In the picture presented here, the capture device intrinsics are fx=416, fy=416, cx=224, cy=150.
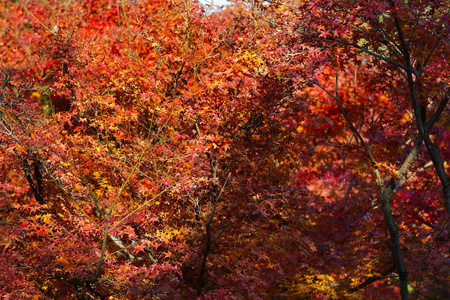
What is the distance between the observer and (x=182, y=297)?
21.1 ft

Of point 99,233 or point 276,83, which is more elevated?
point 276,83

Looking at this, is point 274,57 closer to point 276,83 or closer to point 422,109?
point 276,83

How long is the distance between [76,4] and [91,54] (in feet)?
33.3

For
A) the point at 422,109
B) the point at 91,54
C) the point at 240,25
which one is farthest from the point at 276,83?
the point at 91,54

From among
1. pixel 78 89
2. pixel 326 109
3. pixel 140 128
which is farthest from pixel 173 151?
pixel 326 109

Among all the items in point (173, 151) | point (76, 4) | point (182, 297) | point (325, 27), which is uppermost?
point (76, 4)

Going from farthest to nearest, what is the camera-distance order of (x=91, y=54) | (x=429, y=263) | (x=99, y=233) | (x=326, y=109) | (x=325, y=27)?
(x=326, y=109)
(x=91, y=54)
(x=429, y=263)
(x=99, y=233)
(x=325, y=27)

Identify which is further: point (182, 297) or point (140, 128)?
point (140, 128)

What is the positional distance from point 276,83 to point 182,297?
141 inches

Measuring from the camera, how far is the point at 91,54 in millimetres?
8180

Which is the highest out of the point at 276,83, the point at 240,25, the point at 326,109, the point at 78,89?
the point at 326,109

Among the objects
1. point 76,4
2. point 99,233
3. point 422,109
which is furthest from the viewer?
point 76,4

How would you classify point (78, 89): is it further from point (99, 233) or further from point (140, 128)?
point (99, 233)

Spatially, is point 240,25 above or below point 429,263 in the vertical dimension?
above
